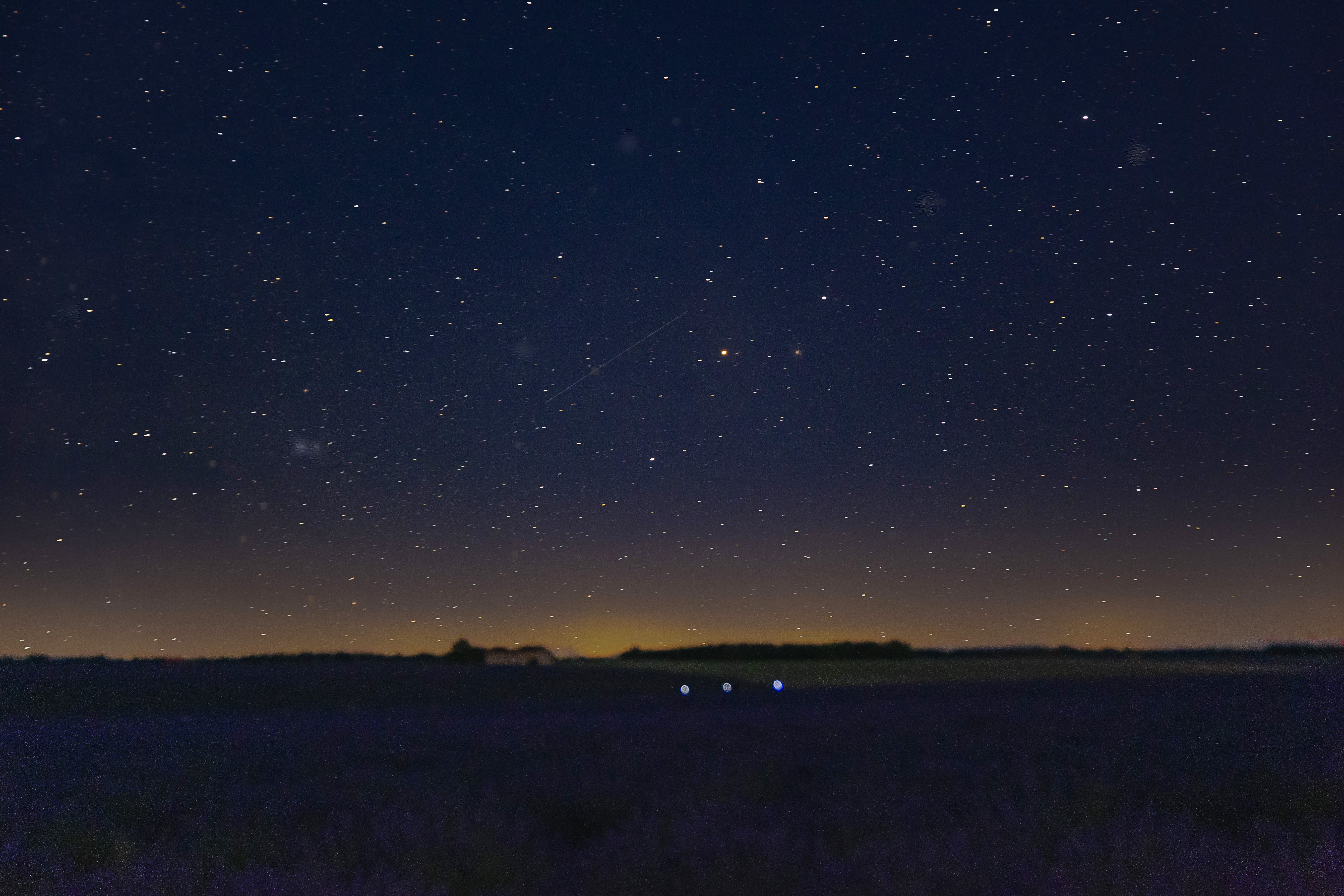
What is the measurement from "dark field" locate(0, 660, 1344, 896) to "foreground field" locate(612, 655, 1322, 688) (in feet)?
73.0

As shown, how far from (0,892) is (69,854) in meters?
1.28

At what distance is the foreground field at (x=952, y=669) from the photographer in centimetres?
4100

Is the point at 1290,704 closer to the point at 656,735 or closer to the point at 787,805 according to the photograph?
the point at 656,735

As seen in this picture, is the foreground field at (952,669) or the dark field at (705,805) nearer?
the dark field at (705,805)

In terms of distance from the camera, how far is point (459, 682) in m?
45.5

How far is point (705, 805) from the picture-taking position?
855 centimetres

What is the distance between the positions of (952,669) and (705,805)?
161ft

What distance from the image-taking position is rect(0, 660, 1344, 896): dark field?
20.7 ft

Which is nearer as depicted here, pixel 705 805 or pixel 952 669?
pixel 705 805

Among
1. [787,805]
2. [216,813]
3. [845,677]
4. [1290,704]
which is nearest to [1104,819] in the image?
[787,805]

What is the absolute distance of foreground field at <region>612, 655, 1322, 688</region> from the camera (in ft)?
135

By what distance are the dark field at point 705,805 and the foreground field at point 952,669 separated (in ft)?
73.0

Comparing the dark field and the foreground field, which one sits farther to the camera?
the foreground field

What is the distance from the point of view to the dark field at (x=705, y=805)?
20.7 feet
